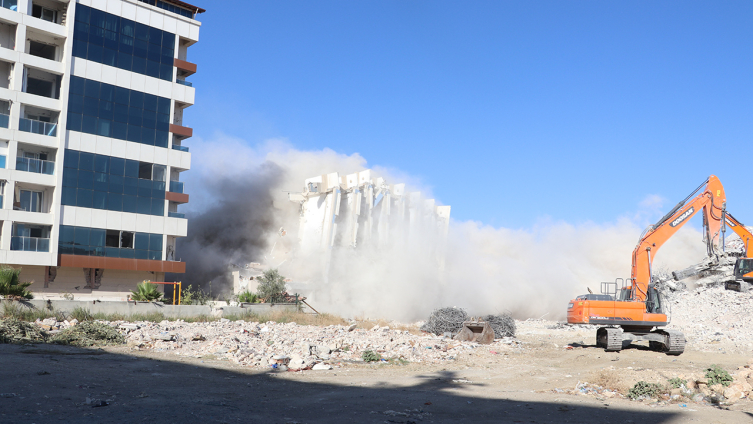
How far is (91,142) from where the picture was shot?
1221 inches

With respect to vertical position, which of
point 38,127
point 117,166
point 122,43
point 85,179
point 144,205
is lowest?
point 144,205

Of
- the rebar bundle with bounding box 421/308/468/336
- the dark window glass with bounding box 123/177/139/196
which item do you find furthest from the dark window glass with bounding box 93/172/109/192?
the rebar bundle with bounding box 421/308/468/336

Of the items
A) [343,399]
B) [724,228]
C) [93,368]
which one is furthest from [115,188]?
[724,228]

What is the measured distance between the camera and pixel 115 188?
31.9 m

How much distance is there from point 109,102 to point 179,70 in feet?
17.5

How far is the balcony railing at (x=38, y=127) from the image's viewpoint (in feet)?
95.6

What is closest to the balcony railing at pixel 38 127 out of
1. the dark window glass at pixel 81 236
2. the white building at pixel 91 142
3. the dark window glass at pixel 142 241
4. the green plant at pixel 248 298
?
the white building at pixel 91 142

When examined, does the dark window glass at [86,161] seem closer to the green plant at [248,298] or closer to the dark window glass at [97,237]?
the dark window glass at [97,237]

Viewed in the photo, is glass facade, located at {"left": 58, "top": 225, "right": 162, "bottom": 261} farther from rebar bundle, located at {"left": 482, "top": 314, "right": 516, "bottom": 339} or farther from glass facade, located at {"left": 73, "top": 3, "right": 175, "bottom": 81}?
rebar bundle, located at {"left": 482, "top": 314, "right": 516, "bottom": 339}

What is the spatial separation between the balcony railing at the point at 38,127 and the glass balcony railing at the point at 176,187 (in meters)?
6.62

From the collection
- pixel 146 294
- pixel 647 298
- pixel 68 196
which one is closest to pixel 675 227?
pixel 647 298

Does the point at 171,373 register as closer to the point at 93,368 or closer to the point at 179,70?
the point at 93,368

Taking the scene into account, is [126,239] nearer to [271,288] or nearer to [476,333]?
[271,288]

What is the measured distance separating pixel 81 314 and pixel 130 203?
11.4 m
